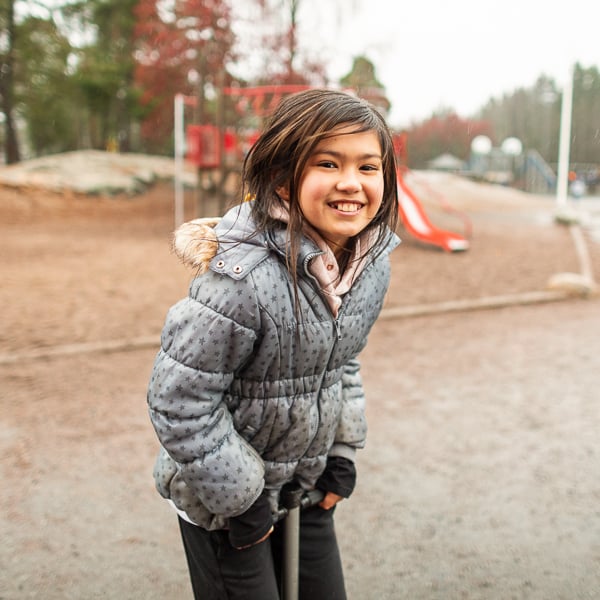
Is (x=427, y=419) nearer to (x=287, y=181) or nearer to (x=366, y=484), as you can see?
(x=366, y=484)

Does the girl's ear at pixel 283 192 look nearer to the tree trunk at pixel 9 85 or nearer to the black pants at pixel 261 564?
the black pants at pixel 261 564

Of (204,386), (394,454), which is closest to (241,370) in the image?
(204,386)

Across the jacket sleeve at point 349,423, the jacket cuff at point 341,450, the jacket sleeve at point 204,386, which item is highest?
the jacket sleeve at point 204,386

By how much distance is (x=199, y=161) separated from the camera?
43.3 ft

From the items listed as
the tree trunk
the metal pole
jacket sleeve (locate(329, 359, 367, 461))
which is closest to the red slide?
jacket sleeve (locate(329, 359, 367, 461))

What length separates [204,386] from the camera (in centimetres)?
153

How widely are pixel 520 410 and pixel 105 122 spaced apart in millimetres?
30255

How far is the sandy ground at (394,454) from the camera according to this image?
2.63m

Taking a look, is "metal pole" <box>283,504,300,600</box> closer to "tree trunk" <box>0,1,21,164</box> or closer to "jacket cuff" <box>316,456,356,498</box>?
"jacket cuff" <box>316,456,356,498</box>

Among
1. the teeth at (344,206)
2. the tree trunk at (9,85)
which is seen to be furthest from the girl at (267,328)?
the tree trunk at (9,85)

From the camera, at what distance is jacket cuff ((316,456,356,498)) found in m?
1.88

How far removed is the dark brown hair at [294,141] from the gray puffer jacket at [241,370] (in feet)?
0.15

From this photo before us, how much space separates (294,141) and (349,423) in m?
0.75

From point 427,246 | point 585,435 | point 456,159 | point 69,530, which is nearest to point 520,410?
point 585,435
